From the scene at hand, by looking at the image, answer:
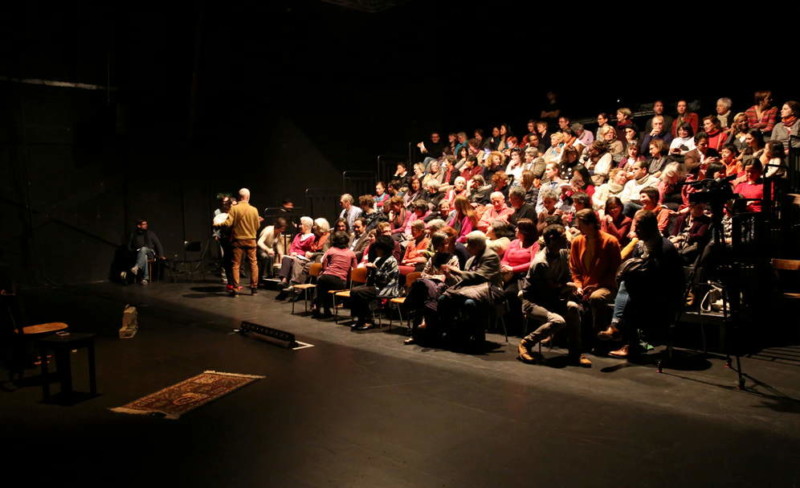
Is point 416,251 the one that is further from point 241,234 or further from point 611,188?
point 241,234

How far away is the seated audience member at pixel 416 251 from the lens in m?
6.90

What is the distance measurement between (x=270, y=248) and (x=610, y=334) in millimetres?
6216

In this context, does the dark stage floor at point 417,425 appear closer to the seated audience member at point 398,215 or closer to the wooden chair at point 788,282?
the wooden chair at point 788,282

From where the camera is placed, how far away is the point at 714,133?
7.57 m

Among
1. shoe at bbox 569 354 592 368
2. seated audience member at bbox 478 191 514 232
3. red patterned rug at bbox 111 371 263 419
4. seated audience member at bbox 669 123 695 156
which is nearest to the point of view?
red patterned rug at bbox 111 371 263 419

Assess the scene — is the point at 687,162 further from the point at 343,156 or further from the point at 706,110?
the point at 343,156

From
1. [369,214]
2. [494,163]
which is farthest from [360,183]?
[494,163]

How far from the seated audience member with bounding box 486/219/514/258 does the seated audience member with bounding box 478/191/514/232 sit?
80 centimetres

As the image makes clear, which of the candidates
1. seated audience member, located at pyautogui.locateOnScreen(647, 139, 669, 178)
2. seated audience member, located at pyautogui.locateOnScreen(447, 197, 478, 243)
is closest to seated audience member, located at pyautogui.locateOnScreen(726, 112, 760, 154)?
seated audience member, located at pyautogui.locateOnScreen(647, 139, 669, 178)

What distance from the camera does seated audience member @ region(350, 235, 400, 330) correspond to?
6.66 metres

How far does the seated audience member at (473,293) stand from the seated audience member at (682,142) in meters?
3.67

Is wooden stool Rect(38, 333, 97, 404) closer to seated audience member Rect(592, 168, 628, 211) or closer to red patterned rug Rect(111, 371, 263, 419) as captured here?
red patterned rug Rect(111, 371, 263, 419)

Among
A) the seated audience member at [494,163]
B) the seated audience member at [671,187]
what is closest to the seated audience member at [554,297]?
the seated audience member at [671,187]

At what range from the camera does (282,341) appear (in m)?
5.97
